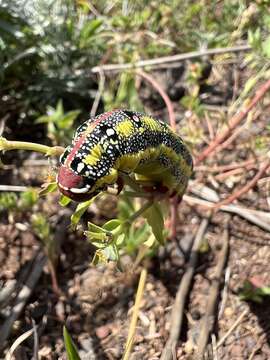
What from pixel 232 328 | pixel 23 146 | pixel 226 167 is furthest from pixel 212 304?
pixel 23 146

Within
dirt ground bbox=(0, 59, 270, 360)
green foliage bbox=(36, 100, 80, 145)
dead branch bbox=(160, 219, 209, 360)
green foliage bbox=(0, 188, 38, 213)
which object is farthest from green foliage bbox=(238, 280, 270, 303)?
green foliage bbox=(36, 100, 80, 145)

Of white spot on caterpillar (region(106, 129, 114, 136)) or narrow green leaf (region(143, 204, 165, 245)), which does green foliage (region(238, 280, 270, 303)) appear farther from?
white spot on caterpillar (region(106, 129, 114, 136))

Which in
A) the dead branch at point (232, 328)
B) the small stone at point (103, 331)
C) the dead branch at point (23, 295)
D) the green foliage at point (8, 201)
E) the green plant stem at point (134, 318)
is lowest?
the small stone at point (103, 331)

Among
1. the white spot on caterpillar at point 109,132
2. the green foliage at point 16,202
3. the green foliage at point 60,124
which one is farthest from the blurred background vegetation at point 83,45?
the white spot on caterpillar at point 109,132

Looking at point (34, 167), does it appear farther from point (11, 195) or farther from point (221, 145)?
point (221, 145)

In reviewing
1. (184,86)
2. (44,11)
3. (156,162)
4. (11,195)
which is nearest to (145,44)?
(184,86)

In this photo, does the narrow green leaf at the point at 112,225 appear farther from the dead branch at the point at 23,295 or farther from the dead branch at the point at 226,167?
the dead branch at the point at 226,167

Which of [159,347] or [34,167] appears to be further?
[34,167]
